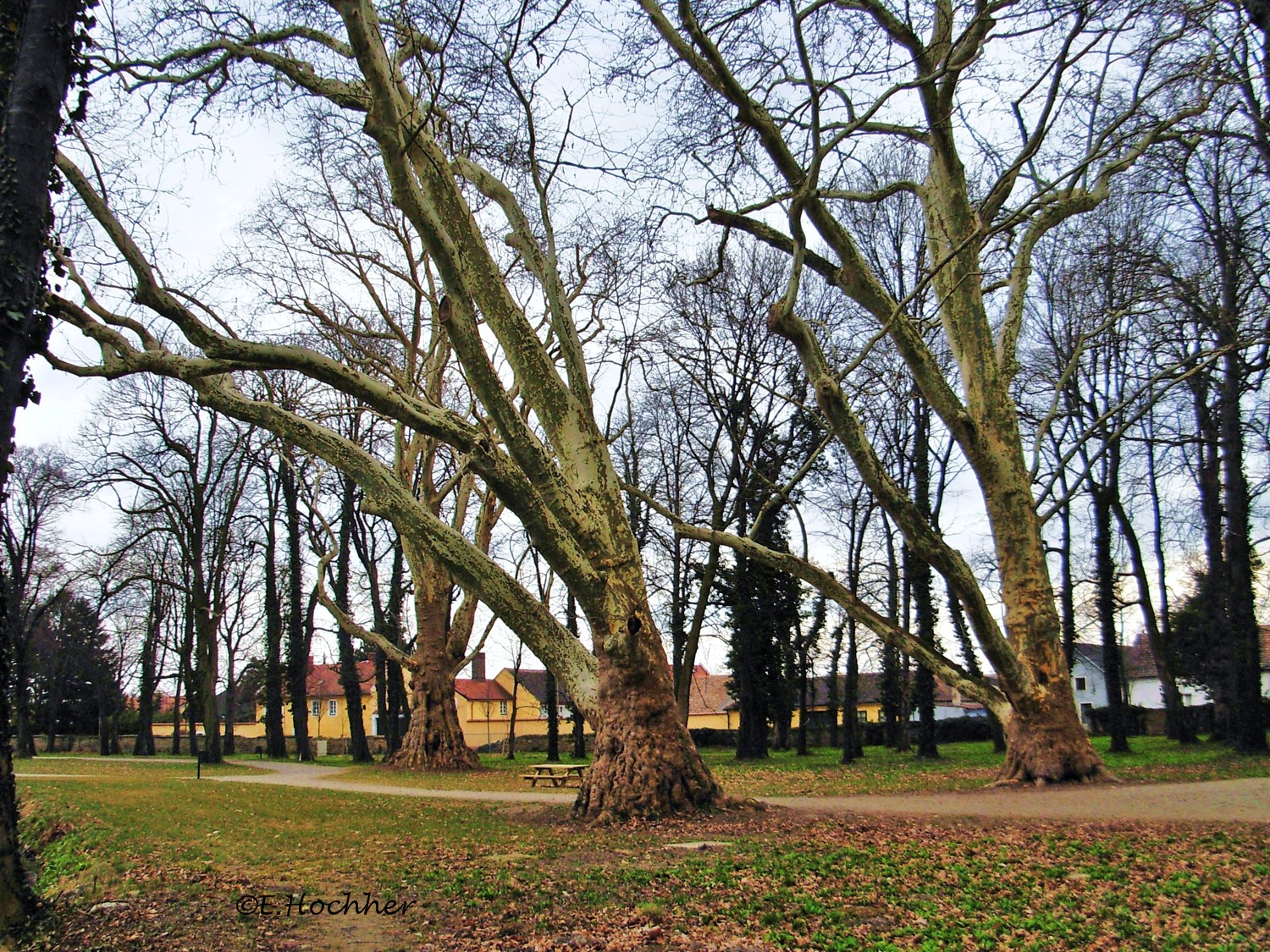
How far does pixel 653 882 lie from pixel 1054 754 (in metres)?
8.66

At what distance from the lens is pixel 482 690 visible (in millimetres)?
67062

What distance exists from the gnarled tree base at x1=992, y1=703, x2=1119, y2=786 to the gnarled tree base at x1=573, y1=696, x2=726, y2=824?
543 centimetres

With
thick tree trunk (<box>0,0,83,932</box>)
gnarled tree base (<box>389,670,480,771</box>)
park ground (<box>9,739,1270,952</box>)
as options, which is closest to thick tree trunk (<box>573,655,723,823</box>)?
park ground (<box>9,739,1270,952</box>)

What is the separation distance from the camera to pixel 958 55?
1058 cm

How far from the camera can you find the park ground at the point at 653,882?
202 inches

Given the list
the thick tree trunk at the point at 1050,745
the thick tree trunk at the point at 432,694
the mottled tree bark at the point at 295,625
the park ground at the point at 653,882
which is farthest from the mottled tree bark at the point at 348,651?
the thick tree trunk at the point at 1050,745

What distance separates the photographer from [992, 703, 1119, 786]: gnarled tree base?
12.7m

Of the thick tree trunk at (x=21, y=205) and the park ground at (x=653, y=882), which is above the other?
the thick tree trunk at (x=21, y=205)

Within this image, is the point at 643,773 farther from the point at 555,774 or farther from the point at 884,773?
the point at 884,773

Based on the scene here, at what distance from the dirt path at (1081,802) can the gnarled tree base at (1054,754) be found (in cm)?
53

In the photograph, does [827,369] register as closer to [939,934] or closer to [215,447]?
[939,934]

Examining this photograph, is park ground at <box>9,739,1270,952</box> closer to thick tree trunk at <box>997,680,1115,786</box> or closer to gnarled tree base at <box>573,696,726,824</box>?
gnarled tree base at <box>573,696,726,824</box>

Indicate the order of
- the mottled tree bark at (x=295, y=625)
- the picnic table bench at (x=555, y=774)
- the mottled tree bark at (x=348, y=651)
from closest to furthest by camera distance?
the picnic table bench at (x=555, y=774) → the mottled tree bark at (x=348, y=651) → the mottled tree bark at (x=295, y=625)

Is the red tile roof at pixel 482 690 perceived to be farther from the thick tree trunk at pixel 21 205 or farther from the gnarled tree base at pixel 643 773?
the thick tree trunk at pixel 21 205
